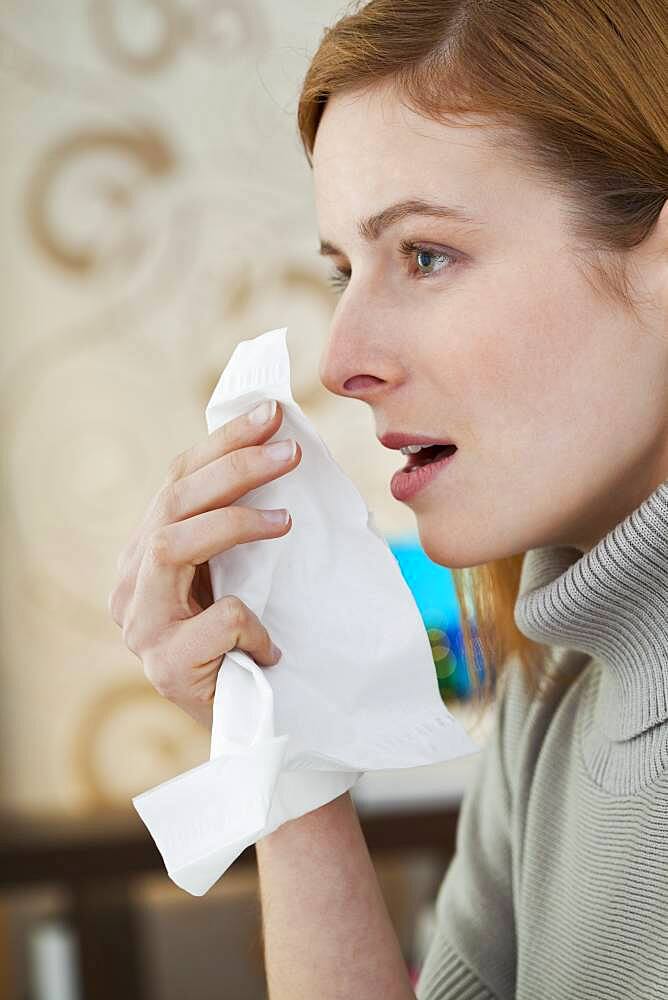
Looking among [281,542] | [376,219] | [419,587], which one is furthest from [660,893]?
[419,587]

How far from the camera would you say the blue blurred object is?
229cm

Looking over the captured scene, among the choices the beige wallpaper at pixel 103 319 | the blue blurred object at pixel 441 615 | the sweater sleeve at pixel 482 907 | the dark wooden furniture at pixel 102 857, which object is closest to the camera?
the sweater sleeve at pixel 482 907

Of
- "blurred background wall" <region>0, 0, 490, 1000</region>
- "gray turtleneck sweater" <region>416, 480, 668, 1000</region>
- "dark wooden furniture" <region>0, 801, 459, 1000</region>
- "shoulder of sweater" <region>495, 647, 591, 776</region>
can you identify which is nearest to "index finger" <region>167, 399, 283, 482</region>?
"gray turtleneck sweater" <region>416, 480, 668, 1000</region>

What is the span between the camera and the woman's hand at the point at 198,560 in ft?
2.69

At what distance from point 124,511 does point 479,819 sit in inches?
59.7

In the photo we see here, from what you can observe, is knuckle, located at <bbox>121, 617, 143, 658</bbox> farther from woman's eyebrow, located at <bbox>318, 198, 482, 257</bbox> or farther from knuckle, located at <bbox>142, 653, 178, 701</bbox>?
woman's eyebrow, located at <bbox>318, 198, 482, 257</bbox>

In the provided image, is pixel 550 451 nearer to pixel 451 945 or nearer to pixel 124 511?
pixel 451 945

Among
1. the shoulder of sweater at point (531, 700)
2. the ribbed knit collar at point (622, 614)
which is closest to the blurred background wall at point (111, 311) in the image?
the shoulder of sweater at point (531, 700)

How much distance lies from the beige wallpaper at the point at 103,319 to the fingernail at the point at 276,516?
5.43ft

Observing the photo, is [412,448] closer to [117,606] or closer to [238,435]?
[238,435]

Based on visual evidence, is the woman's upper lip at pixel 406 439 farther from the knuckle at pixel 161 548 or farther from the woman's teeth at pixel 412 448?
the knuckle at pixel 161 548

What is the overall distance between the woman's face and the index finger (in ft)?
0.16

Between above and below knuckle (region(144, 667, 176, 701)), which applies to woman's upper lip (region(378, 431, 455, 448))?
above

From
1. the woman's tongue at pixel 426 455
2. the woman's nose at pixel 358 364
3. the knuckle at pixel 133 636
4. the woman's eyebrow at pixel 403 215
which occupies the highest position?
the woman's eyebrow at pixel 403 215
